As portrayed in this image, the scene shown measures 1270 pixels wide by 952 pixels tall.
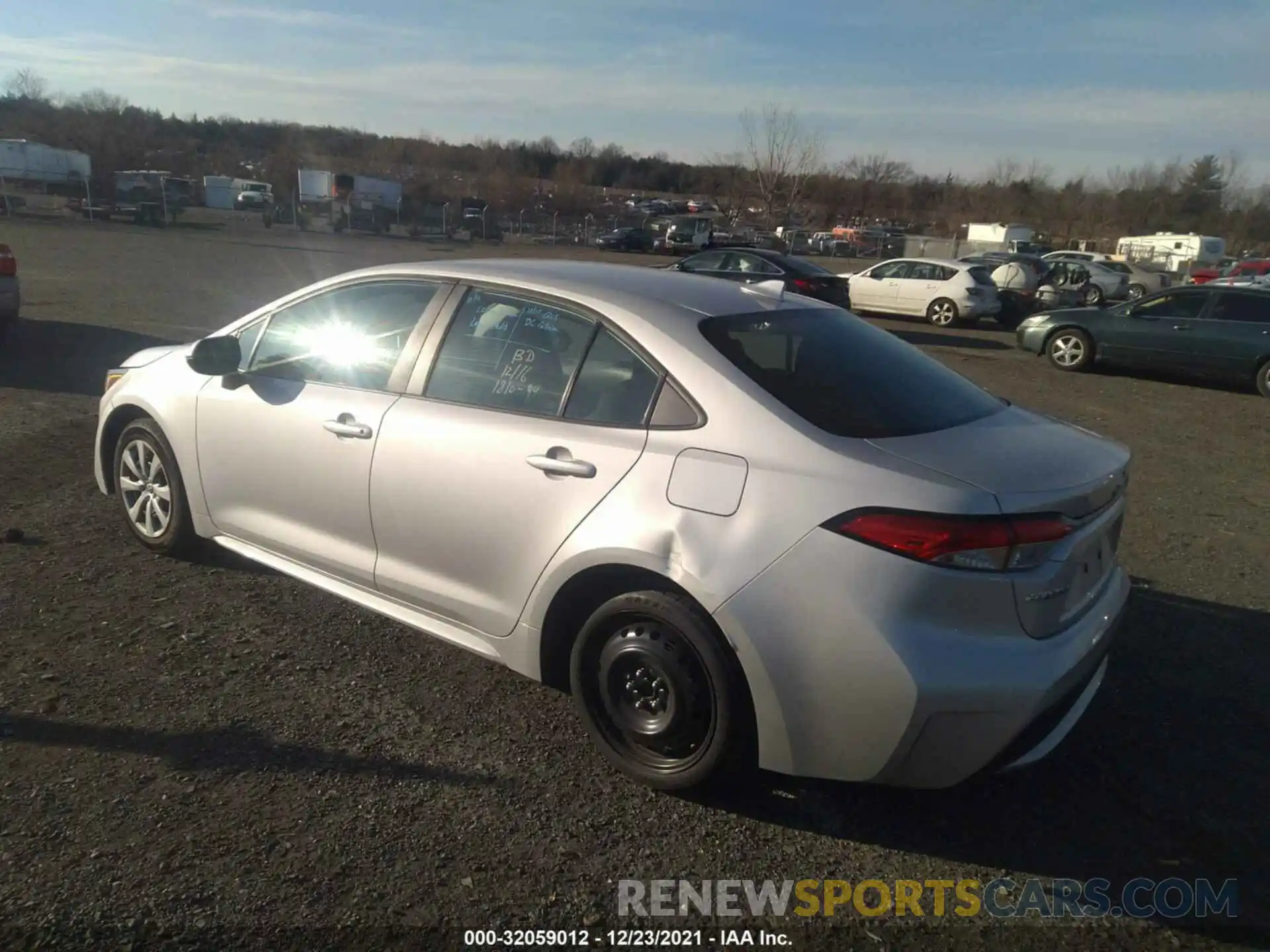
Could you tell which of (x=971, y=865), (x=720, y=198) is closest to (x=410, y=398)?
(x=971, y=865)

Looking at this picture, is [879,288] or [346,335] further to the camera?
[879,288]

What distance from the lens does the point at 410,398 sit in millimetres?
3857

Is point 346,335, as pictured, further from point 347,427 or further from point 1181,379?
point 1181,379

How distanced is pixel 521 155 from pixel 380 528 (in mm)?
112513

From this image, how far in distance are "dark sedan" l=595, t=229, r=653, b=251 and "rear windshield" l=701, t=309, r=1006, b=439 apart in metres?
43.8

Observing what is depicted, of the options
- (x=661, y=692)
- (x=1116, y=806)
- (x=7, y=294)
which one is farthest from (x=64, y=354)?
(x=1116, y=806)

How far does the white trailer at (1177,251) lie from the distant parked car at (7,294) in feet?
159

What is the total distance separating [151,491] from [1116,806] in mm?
4567

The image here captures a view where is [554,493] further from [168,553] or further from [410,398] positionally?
[168,553]

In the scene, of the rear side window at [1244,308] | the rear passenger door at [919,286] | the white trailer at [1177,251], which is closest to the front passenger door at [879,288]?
the rear passenger door at [919,286]

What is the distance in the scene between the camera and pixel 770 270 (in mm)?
18125

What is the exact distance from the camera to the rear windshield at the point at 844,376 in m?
3.19

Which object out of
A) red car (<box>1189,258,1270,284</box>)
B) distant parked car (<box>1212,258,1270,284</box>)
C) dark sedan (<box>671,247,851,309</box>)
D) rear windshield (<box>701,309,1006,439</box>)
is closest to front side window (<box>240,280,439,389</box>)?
rear windshield (<box>701,309,1006,439</box>)

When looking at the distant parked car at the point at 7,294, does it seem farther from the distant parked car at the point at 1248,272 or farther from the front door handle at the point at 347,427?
the distant parked car at the point at 1248,272
